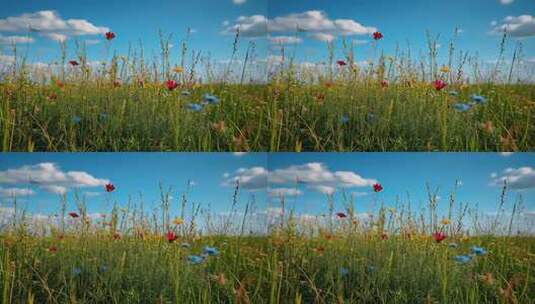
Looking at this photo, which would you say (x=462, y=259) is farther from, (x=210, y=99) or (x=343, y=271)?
(x=210, y=99)

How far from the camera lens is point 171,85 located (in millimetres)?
3947

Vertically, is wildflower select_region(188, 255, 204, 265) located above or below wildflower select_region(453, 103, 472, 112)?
below

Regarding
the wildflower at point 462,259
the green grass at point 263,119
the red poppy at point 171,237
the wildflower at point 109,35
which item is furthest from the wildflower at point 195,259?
the wildflower at point 462,259

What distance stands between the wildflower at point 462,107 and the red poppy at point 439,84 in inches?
4.5

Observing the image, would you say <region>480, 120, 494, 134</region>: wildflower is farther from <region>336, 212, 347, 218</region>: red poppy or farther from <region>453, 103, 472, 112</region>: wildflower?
<region>336, 212, 347, 218</region>: red poppy

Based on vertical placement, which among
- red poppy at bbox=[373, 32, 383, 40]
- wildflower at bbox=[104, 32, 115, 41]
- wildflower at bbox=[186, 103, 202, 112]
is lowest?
wildflower at bbox=[186, 103, 202, 112]

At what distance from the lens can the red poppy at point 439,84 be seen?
396 cm

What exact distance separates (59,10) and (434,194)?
2.08 m

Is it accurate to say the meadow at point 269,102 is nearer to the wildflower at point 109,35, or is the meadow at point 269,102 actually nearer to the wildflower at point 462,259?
the wildflower at point 109,35

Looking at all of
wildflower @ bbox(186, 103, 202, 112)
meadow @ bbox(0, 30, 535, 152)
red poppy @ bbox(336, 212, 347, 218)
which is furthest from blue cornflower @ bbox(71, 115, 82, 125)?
red poppy @ bbox(336, 212, 347, 218)

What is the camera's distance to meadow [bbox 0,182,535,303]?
3848 millimetres

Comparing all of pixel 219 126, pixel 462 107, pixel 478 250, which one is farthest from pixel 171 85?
pixel 478 250

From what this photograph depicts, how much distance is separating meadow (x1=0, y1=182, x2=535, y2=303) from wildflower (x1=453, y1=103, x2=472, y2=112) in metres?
0.44

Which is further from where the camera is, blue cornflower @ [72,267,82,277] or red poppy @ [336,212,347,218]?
red poppy @ [336,212,347,218]
